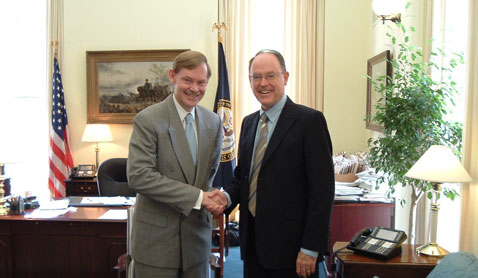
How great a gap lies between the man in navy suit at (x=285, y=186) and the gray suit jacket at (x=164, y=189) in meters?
0.26

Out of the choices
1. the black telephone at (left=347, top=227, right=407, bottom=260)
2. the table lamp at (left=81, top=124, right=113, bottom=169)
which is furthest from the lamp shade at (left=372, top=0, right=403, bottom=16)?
the table lamp at (left=81, top=124, right=113, bottom=169)

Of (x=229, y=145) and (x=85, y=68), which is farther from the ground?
(x=85, y=68)

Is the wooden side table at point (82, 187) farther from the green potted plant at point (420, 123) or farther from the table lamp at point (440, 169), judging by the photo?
the table lamp at point (440, 169)

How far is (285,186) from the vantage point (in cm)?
177

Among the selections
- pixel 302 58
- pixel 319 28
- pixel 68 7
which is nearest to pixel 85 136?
pixel 68 7

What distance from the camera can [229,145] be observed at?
5121 millimetres

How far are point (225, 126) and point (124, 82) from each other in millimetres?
1674

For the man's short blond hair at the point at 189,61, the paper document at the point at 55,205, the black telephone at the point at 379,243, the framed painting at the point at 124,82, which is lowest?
the paper document at the point at 55,205

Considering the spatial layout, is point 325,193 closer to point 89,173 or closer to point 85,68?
point 89,173

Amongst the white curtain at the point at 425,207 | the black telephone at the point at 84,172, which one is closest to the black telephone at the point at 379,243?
the white curtain at the point at 425,207

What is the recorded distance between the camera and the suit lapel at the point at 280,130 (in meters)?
1.79

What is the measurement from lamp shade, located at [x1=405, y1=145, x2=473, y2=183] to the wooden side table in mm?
4160

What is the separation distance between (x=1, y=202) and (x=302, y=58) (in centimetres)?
383

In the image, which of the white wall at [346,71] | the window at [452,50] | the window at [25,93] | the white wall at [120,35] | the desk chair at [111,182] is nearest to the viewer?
the window at [452,50]
